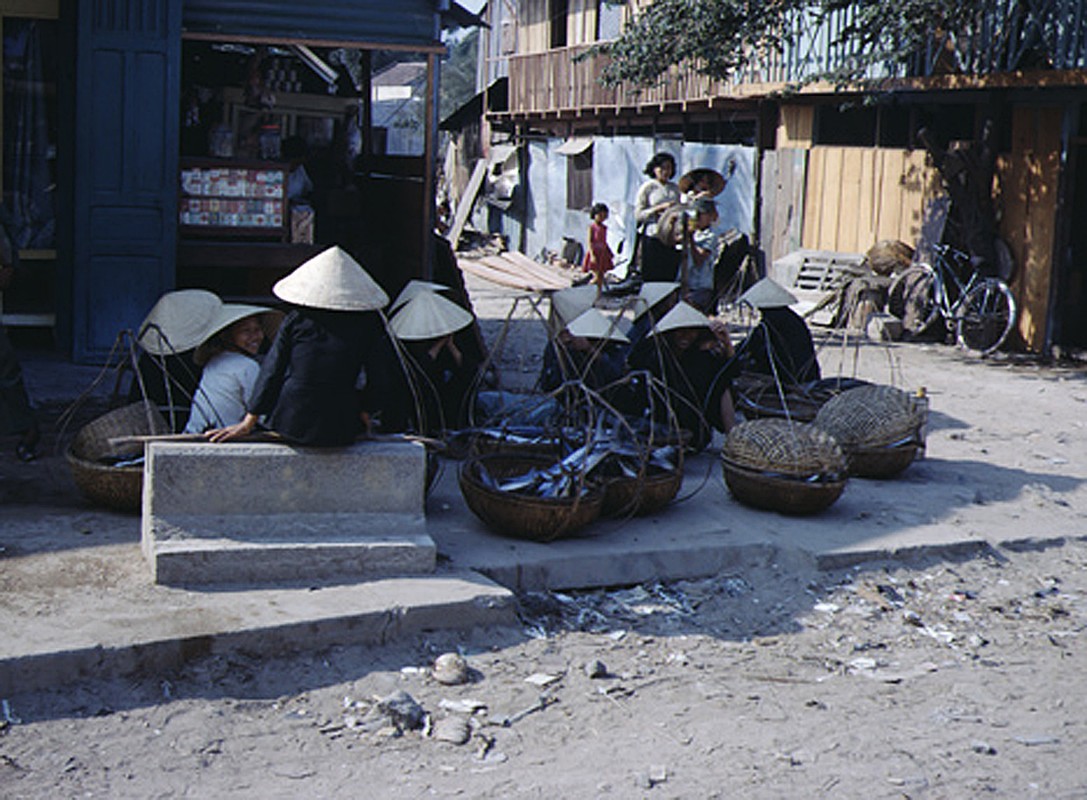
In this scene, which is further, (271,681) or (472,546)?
(472,546)

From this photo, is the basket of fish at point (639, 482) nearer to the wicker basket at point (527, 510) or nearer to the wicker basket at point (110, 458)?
the wicker basket at point (527, 510)

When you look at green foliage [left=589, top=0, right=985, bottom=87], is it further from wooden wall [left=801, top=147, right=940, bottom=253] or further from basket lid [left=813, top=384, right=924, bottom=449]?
basket lid [left=813, top=384, right=924, bottom=449]

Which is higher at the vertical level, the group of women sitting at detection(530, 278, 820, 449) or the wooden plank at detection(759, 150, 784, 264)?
the wooden plank at detection(759, 150, 784, 264)

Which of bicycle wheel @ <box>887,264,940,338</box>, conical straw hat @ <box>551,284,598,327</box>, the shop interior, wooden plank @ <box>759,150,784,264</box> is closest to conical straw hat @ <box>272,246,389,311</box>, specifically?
conical straw hat @ <box>551,284,598,327</box>

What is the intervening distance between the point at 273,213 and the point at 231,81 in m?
1.97

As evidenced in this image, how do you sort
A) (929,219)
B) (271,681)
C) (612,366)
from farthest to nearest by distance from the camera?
1. (929,219)
2. (612,366)
3. (271,681)

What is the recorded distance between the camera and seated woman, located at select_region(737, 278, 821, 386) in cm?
978

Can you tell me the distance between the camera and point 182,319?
24.1 feet

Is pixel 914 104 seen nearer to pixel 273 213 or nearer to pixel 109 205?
pixel 273 213

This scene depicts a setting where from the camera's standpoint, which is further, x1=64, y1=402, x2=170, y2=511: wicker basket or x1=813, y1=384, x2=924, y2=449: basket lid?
x1=813, y1=384, x2=924, y2=449: basket lid

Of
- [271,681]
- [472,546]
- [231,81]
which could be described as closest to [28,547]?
[271,681]

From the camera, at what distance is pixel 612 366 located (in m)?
8.98

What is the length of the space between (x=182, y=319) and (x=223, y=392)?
1.75ft

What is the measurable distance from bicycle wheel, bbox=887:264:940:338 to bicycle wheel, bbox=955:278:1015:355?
435 mm
